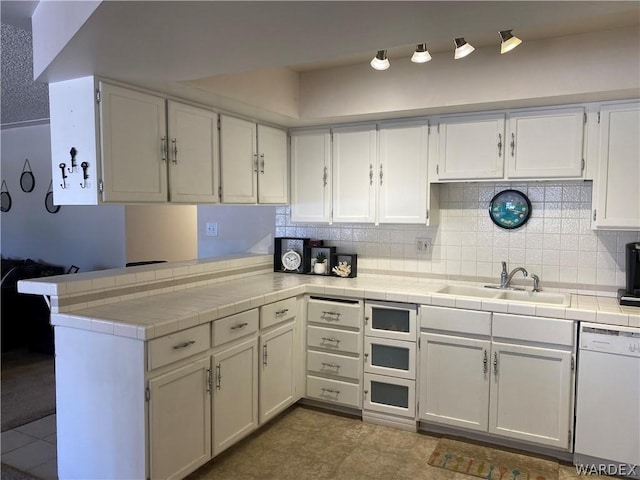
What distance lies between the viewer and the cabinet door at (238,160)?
10.4ft

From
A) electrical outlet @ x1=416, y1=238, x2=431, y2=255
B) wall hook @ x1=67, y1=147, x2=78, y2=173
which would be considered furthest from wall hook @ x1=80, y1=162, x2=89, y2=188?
electrical outlet @ x1=416, y1=238, x2=431, y2=255

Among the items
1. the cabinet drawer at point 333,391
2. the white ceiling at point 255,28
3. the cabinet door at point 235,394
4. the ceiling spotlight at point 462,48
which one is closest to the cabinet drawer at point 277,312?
the cabinet door at point 235,394

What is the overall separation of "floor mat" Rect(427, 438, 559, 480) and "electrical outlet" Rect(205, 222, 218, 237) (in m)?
2.52

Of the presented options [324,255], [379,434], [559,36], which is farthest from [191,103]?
[379,434]

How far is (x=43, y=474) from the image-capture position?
2.59 meters

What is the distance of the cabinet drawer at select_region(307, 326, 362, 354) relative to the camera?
323cm

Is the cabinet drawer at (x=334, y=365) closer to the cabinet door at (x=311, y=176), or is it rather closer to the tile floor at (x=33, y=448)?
the cabinet door at (x=311, y=176)

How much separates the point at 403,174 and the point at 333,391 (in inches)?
63.5

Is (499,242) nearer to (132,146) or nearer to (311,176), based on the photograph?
(311,176)

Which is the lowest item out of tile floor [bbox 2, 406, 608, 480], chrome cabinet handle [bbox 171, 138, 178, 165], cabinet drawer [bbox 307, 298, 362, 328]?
tile floor [bbox 2, 406, 608, 480]

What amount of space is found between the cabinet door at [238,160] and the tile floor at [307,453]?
5.22 ft

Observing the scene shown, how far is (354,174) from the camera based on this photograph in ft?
11.7

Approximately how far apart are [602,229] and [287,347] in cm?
209

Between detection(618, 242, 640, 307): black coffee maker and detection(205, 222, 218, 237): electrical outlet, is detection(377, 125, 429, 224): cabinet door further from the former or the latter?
detection(205, 222, 218, 237): electrical outlet
